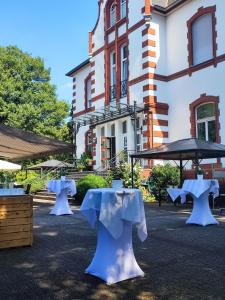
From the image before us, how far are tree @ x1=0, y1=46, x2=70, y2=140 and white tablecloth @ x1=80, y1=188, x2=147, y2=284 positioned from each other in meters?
25.1

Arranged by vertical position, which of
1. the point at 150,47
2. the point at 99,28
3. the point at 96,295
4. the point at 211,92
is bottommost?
the point at 96,295

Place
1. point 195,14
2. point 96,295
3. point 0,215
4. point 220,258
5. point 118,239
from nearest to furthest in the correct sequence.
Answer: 1. point 96,295
2. point 118,239
3. point 220,258
4. point 0,215
5. point 195,14

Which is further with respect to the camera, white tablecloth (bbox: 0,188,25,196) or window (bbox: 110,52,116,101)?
window (bbox: 110,52,116,101)

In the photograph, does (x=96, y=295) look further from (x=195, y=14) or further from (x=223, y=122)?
(x=195, y=14)

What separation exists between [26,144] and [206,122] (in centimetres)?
1161

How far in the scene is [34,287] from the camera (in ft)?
Answer: 13.0

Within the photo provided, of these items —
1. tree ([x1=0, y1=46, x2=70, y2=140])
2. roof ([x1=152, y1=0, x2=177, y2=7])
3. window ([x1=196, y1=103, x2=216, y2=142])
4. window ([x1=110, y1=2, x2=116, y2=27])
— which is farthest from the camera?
tree ([x1=0, y1=46, x2=70, y2=140])

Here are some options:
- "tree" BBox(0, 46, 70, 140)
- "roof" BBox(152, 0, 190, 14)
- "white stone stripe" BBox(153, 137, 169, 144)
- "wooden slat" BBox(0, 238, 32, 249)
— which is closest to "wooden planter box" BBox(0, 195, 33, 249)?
"wooden slat" BBox(0, 238, 32, 249)

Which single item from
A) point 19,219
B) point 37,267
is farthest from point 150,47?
point 37,267

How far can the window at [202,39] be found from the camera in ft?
54.0

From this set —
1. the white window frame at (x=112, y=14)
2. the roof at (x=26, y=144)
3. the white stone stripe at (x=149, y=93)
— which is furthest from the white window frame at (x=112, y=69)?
the roof at (x=26, y=144)

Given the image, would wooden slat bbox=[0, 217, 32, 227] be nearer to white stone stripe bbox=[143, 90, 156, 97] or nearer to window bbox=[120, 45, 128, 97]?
white stone stripe bbox=[143, 90, 156, 97]

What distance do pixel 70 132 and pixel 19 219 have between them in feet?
84.6

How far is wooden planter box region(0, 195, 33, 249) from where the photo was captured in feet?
19.8
